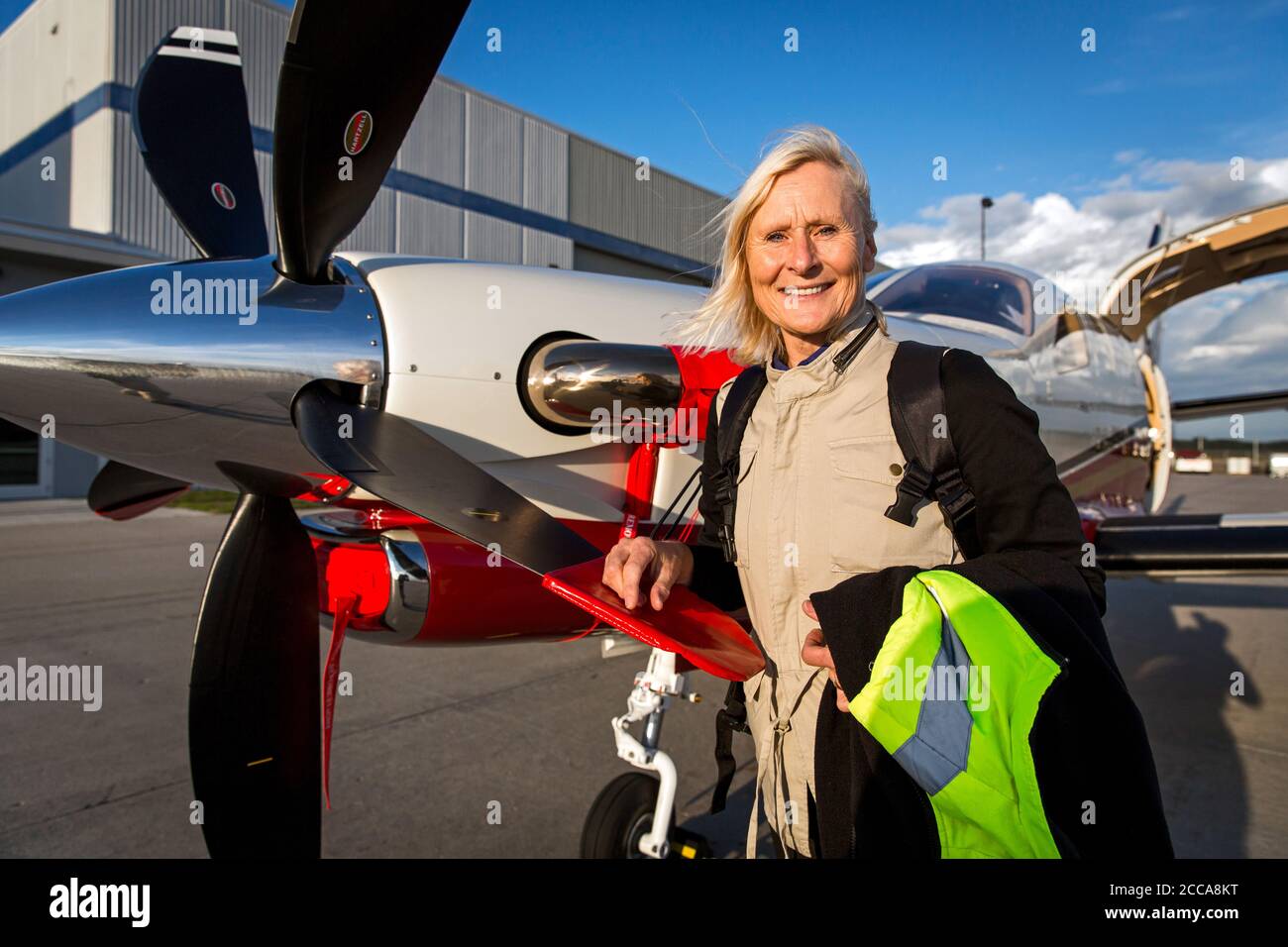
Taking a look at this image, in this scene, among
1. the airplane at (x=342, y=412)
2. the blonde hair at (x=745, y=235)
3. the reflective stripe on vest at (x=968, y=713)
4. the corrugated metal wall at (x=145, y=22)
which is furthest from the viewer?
the corrugated metal wall at (x=145, y=22)

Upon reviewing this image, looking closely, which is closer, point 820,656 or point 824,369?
point 820,656

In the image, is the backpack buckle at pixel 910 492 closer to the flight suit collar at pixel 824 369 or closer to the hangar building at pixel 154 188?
the flight suit collar at pixel 824 369

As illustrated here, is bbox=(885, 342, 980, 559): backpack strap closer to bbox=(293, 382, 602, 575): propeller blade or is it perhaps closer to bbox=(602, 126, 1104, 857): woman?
bbox=(602, 126, 1104, 857): woman

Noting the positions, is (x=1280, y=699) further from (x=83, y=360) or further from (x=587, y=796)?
(x=83, y=360)

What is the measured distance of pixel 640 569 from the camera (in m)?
1.34

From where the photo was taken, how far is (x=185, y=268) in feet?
6.64

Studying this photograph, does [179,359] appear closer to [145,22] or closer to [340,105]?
[340,105]

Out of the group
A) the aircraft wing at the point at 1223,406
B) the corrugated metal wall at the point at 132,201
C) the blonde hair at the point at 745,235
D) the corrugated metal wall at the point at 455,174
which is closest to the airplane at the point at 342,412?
the blonde hair at the point at 745,235

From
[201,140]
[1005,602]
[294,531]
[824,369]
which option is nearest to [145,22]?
[201,140]

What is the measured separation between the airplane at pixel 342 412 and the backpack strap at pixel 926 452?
1.40ft

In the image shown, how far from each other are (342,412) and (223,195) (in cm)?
134

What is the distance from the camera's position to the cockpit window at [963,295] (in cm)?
386
